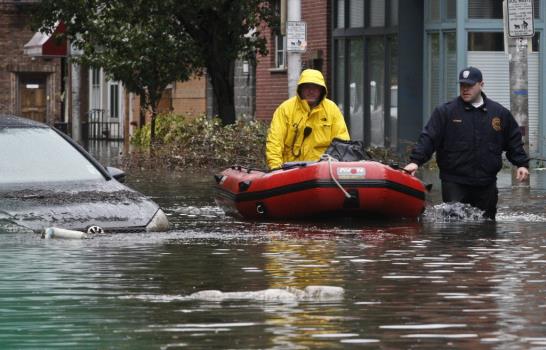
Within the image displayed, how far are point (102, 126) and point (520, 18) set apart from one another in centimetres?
4223

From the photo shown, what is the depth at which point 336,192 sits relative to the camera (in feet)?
59.9

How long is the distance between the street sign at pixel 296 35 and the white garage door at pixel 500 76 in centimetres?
674

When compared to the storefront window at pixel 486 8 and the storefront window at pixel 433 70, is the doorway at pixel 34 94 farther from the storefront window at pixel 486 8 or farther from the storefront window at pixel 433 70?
the storefront window at pixel 486 8

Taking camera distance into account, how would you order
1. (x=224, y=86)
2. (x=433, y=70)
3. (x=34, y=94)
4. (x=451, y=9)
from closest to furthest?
(x=451, y=9), (x=433, y=70), (x=224, y=86), (x=34, y=94)

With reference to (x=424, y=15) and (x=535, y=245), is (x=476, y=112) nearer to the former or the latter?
(x=535, y=245)

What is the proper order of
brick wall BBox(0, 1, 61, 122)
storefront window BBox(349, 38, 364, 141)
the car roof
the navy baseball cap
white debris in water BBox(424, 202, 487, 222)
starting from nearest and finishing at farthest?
the car roof
the navy baseball cap
white debris in water BBox(424, 202, 487, 222)
storefront window BBox(349, 38, 364, 141)
brick wall BBox(0, 1, 61, 122)

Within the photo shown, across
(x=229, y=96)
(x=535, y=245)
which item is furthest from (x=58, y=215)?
(x=229, y=96)

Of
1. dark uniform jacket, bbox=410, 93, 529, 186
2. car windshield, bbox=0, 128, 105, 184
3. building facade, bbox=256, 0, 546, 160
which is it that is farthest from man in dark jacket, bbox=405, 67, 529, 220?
building facade, bbox=256, 0, 546, 160

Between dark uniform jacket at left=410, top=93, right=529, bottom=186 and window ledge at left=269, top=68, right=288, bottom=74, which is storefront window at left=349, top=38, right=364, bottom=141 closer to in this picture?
window ledge at left=269, top=68, right=288, bottom=74

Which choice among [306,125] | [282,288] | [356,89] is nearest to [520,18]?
[306,125]

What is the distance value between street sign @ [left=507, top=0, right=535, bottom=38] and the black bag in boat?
478cm

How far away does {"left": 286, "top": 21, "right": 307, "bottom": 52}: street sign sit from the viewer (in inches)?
1070

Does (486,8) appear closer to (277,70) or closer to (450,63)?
(450,63)

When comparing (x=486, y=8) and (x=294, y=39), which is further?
(x=486, y=8)
